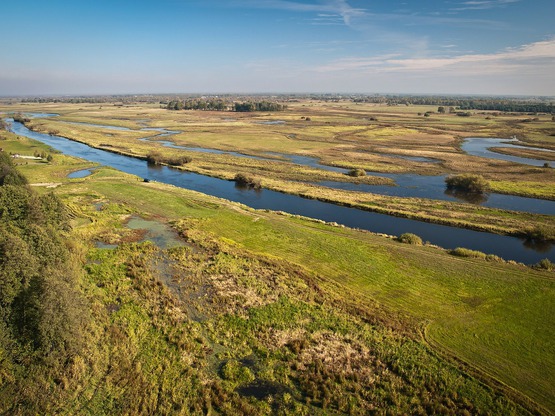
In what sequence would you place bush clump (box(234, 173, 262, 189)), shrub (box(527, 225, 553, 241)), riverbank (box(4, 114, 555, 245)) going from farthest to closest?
bush clump (box(234, 173, 262, 189))
riverbank (box(4, 114, 555, 245))
shrub (box(527, 225, 553, 241))

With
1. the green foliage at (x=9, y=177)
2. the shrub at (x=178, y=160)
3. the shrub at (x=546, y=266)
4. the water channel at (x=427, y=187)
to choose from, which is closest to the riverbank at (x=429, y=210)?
the water channel at (x=427, y=187)

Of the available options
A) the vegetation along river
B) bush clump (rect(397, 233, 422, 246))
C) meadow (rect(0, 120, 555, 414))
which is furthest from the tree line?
the vegetation along river

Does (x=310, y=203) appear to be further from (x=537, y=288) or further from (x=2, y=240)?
(x=2, y=240)

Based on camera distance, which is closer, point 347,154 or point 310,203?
point 310,203

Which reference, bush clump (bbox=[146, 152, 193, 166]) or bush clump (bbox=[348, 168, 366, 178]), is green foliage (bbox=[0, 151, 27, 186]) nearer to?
bush clump (bbox=[146, 152, 193, 166])

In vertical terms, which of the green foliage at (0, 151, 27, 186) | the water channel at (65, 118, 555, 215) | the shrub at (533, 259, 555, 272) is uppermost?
the green foliage at (0, 151, 27, 186)

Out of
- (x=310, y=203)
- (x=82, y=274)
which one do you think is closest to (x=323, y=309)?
(x=82, y=274)
